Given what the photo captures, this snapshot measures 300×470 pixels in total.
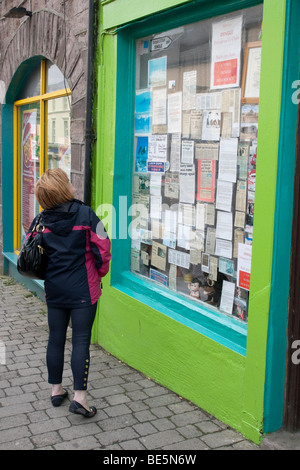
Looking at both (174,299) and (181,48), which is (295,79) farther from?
(174,299)

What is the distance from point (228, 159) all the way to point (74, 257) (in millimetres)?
1335

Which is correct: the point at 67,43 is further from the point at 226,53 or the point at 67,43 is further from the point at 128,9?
the point at 226,53

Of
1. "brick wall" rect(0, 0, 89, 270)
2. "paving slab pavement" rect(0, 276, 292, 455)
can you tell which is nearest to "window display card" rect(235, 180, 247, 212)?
"paving slab pavement" rect(0, 276, 292, 455)

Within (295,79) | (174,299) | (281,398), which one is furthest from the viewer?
(174,299)

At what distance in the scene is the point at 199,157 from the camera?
14.6ft

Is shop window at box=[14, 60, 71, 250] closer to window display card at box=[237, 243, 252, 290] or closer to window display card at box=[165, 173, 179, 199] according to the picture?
window display card at box=[165, 173, 179, 199]

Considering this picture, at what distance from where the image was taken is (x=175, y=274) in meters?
4.83

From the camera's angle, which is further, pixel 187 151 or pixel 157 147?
pixel 157 147

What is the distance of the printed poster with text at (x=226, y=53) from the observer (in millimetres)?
4020

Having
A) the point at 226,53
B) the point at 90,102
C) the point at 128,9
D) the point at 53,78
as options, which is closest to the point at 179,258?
the point at 226,53

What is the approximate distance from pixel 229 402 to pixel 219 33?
→ 8.81ft

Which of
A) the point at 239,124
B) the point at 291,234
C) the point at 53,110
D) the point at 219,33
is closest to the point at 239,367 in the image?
the point at 291,234

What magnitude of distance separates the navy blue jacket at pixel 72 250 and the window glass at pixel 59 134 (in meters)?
2.56

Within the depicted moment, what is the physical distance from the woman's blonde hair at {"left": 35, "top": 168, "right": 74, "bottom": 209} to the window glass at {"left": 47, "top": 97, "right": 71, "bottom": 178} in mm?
2430
